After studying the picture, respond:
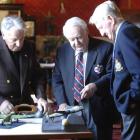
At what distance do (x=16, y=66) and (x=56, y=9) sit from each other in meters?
4.97

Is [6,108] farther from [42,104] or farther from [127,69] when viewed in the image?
[127,69]

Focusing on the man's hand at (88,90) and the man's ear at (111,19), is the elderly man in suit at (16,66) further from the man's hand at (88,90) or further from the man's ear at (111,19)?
the man's ear at (111,19)

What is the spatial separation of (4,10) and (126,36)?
508cm

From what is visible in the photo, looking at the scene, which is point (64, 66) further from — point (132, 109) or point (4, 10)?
point (4, 10)

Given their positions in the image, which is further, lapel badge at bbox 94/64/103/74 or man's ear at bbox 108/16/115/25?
lapel badge at bbox 94/64/103/74

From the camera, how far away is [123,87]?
2549 mm

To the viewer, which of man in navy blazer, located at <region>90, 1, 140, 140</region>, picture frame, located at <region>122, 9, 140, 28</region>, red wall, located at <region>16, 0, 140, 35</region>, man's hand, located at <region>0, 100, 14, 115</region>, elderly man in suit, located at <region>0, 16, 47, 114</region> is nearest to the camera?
man in navy blazer, located at <region>90, 1, 140, 140</region>

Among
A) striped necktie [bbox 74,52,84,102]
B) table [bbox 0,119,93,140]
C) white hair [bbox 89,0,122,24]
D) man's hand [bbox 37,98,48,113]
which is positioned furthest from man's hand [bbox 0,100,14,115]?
white hair [bbox 89,0,122,24]

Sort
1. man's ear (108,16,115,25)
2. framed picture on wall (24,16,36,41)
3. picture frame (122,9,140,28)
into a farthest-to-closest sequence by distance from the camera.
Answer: framed picture on wall (24,16,36,41), picture frame (122,9,140,28), man's ear (108,16,115,25)

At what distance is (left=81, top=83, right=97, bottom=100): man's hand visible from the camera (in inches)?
114

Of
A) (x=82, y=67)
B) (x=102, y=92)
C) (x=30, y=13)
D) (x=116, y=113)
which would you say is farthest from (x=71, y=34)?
(x=30, y=13)

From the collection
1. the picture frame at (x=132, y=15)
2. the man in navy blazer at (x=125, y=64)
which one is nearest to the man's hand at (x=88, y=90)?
the man in navy blazer at (x=125, y=64)

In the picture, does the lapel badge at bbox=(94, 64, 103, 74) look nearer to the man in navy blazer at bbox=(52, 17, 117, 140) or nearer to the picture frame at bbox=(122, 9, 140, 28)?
the man in navy blazer at bbox=(52, 17, 117, 140)

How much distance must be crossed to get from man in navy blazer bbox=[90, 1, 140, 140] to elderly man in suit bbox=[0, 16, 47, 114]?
23.6 inches
